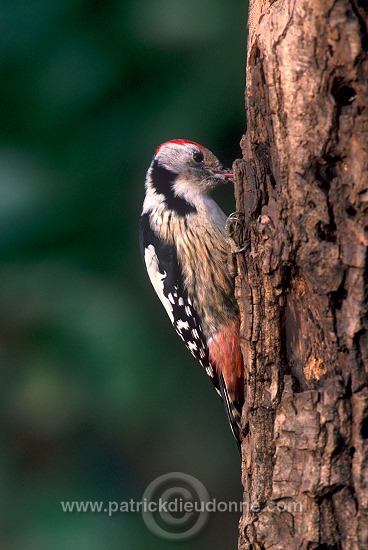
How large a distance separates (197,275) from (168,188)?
42 cm

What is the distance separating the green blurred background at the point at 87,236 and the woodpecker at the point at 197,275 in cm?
34

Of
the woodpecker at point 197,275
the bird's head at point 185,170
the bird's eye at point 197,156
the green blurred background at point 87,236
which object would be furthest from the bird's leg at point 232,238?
the green blurred background at point 87,236

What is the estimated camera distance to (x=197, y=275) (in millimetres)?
3102

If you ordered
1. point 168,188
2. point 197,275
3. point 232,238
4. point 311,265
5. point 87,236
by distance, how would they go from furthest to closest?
point 87,236, point 168,188, point 197,275, point 232,238, point 311,265

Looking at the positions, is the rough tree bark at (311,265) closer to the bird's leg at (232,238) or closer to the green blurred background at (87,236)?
the bird's leg at (232,238)

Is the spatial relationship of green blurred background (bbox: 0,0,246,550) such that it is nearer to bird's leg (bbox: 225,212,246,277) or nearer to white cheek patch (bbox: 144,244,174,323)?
white cheek patch (bbox: 144,244,174,323)

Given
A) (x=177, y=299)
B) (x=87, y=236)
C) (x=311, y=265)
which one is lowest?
(x=311, y=265)

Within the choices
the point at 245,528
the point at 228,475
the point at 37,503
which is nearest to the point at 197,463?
the point at 228,475

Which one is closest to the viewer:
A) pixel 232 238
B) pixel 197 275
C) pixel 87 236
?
pixel 232 238

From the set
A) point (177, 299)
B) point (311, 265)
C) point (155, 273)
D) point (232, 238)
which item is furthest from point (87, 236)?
point (311, 265)

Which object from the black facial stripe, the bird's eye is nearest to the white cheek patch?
the black facial stripe

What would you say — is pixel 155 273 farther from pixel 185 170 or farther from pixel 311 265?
pixel 311 265

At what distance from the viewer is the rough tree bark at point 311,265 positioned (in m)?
1.82

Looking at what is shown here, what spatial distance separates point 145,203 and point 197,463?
4.12 feet
